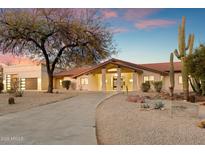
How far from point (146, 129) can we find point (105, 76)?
50.9 ft

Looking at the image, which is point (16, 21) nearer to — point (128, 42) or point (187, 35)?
point (128, 42)

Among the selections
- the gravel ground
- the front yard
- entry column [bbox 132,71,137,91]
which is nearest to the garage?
the front yard

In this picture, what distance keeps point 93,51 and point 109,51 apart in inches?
53.2

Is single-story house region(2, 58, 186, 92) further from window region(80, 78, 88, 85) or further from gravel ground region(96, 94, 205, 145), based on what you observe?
gravel ground region(96, 94, 205, 145)

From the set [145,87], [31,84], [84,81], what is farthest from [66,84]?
[145,87]

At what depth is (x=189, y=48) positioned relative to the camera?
14.9m

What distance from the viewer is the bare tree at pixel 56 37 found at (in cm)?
1495

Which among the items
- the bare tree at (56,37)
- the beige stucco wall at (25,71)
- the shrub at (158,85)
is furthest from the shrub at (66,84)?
the shrub at (158,85)

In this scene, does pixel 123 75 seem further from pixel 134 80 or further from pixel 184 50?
pixel 184 50

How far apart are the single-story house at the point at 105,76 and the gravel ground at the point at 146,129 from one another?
1231 cm

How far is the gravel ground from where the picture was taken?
6.02 meters

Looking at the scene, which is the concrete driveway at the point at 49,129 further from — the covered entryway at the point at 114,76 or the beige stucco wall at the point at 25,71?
the beige stucco wall at the point at 25,71

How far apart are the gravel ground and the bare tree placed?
7714mm
